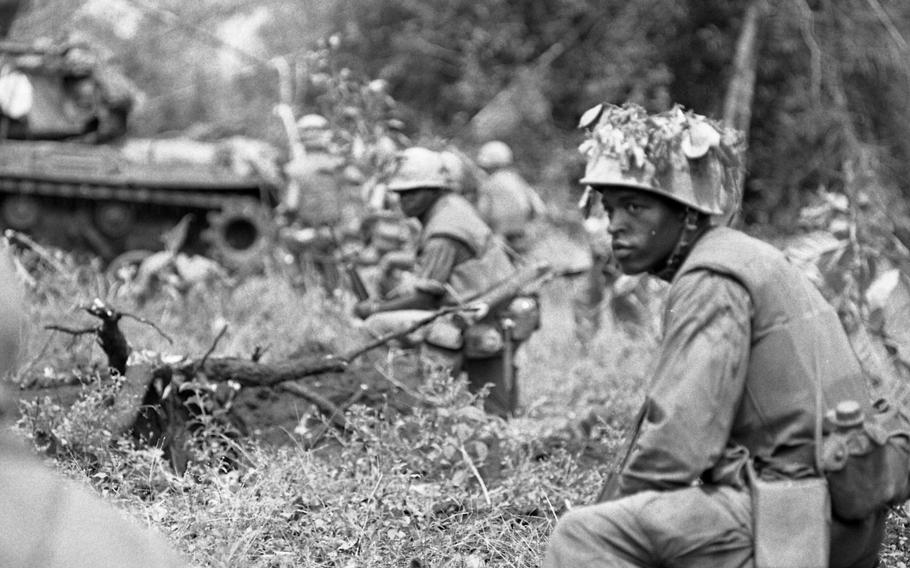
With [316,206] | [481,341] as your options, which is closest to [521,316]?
[481,341]

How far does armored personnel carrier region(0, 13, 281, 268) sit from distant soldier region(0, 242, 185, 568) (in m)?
10.7

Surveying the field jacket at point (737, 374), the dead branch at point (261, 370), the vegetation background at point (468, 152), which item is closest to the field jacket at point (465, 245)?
the vegetation background at point (468, 152)

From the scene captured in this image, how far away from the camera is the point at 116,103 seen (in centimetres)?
1502

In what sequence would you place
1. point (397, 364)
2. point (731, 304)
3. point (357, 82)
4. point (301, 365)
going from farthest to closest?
point (357, 82)
point (397, 364)
point (301, 365)
point (731, 304)

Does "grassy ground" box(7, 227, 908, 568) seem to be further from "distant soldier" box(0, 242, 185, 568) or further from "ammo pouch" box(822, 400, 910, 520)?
"distant soldier" box(0, 242, 185, 568)

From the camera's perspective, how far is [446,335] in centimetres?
784

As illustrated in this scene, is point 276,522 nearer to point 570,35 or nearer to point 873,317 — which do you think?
point 873,317

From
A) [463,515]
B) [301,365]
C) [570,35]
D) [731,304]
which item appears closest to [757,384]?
[731,304]

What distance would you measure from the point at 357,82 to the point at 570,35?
286 inches

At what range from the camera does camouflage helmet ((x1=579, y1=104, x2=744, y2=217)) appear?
13.9 ft

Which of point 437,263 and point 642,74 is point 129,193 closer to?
point 642,74

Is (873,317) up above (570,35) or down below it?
above

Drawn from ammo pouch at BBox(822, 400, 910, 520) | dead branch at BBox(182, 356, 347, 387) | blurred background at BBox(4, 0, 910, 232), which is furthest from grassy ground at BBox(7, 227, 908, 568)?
blurred background at BBox(4, 0, 910, 232)

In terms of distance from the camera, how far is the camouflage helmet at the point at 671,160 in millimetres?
4242
